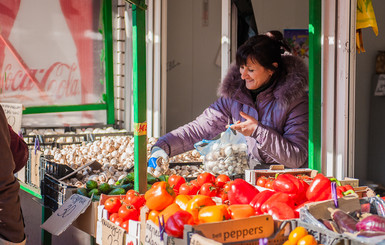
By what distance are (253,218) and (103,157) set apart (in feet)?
9.90

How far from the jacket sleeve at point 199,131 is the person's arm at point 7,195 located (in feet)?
6.33

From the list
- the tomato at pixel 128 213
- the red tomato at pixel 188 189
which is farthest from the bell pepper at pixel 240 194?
the tomato at pixel 128 213

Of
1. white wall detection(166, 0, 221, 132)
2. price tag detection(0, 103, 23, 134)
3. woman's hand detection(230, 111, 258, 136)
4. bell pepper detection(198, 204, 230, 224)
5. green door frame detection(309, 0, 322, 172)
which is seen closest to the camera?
bell pepper detection(198, 204, 230, 224)

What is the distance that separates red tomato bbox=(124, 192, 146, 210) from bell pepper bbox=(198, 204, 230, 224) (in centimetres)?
59

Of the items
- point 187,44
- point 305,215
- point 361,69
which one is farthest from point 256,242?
point 187,44

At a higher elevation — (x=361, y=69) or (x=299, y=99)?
(x=361, y=69)

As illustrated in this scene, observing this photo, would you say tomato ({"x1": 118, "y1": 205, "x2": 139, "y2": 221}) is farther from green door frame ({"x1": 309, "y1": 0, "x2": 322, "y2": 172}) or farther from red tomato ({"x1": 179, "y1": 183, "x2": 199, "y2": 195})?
green door frame ({"x1": 309, "y1": 0, "x2": 322, "y2": 172})

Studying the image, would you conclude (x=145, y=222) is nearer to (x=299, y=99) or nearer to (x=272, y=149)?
(x=272, y=149)

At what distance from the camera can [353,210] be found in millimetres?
2213

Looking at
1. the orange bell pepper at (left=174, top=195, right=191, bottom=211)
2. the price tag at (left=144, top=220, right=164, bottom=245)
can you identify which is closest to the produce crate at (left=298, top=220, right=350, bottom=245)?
the price tag at (left=144, top=220, right=164, bottom=245)

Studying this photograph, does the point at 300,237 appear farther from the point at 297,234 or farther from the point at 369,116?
the point at 369,116

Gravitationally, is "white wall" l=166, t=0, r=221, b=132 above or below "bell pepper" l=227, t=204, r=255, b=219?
above

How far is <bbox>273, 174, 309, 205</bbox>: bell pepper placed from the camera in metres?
2.52

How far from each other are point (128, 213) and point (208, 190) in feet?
1.58
